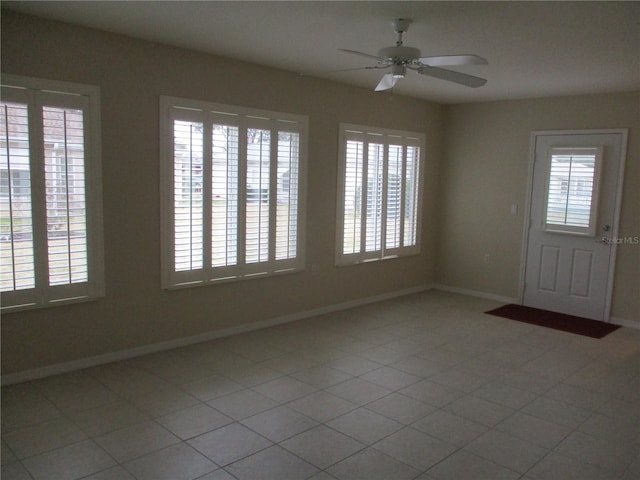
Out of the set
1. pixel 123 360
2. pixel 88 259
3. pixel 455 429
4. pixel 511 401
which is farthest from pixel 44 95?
pixel 511 401

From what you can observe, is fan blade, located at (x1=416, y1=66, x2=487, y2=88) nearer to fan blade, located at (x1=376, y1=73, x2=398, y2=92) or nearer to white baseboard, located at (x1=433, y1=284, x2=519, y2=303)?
fan blade, located at (x1=376, y1=73, x2=398, y2=92)

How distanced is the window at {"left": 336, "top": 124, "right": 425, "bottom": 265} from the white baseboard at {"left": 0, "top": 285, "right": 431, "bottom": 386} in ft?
1.79

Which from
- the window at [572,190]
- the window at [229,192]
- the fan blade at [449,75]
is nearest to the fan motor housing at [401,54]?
the fan blade at [449,75]

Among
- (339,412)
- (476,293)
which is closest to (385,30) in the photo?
(339,412)

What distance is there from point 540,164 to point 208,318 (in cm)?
423

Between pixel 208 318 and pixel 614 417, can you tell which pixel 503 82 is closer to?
pixel 614 417

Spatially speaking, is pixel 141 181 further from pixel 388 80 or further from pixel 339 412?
pixel 339 412

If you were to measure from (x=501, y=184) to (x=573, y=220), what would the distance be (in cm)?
100

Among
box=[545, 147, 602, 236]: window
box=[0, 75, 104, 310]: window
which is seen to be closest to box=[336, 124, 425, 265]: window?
box=[545, 147, 602, 236]: window

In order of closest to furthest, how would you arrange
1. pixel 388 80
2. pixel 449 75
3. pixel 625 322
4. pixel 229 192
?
pixel 449 75
pixel 388 80
pixel 229 192
pixel 625 322

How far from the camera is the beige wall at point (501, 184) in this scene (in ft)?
17.9

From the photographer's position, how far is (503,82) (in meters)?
5.09

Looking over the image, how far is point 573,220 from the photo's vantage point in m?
5.74

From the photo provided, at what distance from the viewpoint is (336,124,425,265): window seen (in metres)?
5.65
